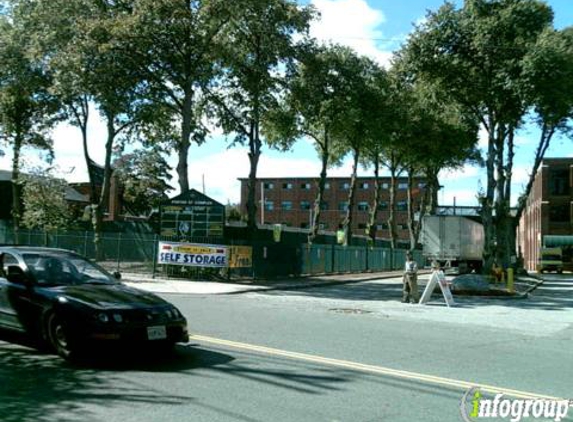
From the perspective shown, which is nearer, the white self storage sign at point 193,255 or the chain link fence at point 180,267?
the white self storage sign at point 193,255

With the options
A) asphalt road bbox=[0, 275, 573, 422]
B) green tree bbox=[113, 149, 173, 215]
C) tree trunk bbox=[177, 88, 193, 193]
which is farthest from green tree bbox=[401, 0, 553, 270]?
green tree bbox=[113, 149, 173, 215]

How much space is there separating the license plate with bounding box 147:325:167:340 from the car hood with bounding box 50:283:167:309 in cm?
32

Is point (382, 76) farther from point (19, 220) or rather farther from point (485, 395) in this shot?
point (485, 395)

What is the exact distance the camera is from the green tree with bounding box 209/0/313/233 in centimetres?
2732

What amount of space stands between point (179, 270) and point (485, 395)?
2113cm

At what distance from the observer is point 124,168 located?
6512cm

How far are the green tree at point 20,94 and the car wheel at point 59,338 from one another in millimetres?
25762

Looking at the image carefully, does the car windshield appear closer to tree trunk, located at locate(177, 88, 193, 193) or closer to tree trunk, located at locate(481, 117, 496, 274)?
tree trunk, located at locate(177, 88, 193, 193)

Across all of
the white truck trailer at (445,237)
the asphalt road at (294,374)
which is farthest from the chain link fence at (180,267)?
the asphalt road at (294,374)

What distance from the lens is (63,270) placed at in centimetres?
919

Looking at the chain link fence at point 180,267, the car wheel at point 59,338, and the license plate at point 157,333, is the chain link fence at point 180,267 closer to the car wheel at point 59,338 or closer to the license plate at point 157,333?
the car wheel at point 59,338

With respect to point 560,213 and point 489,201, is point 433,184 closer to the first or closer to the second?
Result: point 489,201

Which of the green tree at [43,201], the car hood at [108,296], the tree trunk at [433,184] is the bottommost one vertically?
the car hood at [108,296]

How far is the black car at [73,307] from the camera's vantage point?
7.69 m
